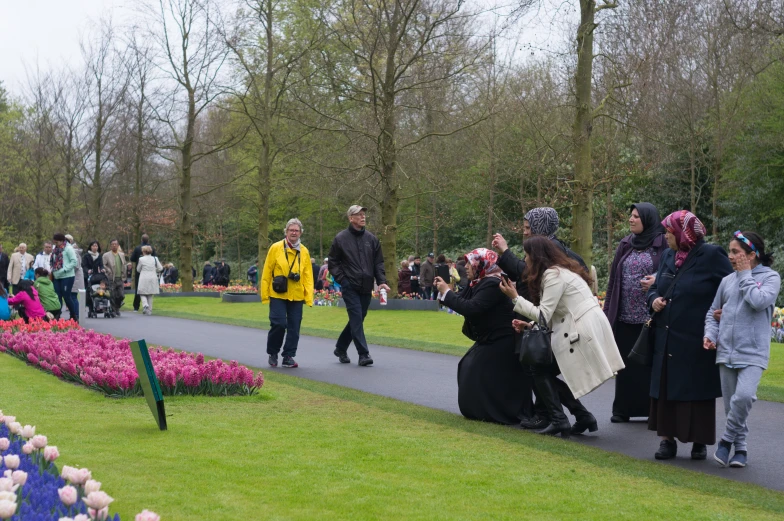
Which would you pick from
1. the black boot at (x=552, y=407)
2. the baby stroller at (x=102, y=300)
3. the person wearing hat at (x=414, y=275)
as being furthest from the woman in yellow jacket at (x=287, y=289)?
the person wearing hat at (x=414, y=275)

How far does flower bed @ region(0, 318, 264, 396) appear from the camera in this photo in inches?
A: 382

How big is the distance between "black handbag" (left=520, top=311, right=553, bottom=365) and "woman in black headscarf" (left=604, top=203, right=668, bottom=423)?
4.05 ft

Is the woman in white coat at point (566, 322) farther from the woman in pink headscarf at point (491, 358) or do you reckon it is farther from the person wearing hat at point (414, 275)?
the person wearing hat at point (414, 275)

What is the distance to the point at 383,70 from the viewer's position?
111ft

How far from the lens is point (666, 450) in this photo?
717cm

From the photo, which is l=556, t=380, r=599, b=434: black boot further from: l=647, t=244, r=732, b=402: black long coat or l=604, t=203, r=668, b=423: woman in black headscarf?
l=647, t=244, r=732, b=402: black long coat

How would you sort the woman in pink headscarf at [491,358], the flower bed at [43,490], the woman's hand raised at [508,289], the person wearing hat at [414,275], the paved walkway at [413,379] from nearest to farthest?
the flower bed at [43,490] → the paved walkway at [413,379] → the woman's hand raised at [508,289] → the woman in pink headscarf at [491,358] → the person wearing hat at [414,275]

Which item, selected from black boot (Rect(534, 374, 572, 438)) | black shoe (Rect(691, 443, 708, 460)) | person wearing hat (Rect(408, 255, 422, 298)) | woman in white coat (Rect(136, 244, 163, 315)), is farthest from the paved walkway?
person wearing hat (Rect(408, 255, 422, 298))

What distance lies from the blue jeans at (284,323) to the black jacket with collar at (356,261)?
689 mm

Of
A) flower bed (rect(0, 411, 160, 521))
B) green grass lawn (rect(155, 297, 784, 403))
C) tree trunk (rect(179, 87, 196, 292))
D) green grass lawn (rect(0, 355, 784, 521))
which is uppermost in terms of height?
tree trunk (rect(179, 87, 196, 292))

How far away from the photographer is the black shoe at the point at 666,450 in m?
7.16

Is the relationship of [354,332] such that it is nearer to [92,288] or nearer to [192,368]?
[192,368]

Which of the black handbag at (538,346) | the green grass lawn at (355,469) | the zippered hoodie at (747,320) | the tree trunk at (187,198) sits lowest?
the green grass lawn at (355,469)

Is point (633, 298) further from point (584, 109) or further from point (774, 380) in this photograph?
point (584, 109)
